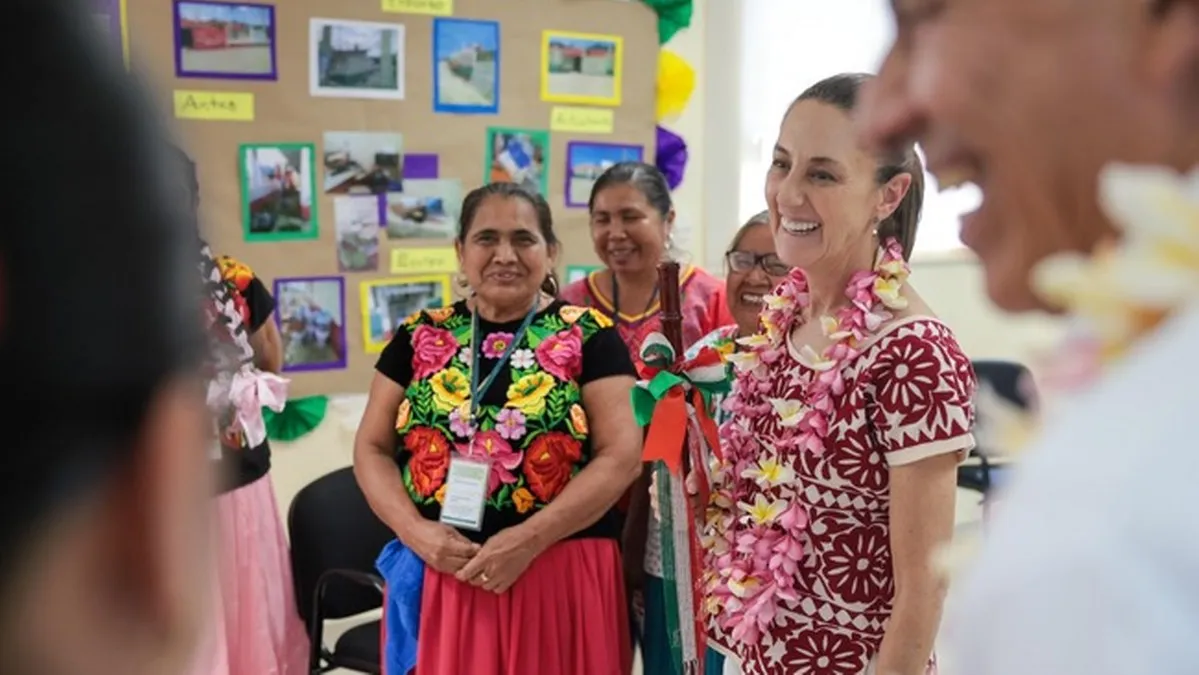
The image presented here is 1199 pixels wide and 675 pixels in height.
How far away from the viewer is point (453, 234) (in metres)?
2.90

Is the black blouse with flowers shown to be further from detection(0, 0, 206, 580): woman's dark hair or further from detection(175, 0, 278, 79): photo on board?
detection(0, 0, 206, 580): woman's dark hair

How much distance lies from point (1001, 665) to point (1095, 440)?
0.21 feet

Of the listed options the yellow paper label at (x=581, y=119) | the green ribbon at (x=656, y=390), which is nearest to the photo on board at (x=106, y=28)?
the green ribbon at (x=656, y=390)

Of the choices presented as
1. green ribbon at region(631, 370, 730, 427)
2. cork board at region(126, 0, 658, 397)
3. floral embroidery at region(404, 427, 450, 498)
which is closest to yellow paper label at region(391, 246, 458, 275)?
cork board at region(126, 0, 658, 397)

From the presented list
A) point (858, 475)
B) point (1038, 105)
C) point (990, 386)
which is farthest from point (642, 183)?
point (1038, 105)

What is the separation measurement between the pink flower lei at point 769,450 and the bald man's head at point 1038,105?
94cm

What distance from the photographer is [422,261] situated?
113 inches

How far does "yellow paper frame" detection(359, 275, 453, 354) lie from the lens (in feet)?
9.31

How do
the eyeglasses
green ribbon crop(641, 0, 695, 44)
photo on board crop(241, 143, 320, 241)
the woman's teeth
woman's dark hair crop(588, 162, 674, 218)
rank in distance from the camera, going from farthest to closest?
green ribbon crop(641, 0, 695, 44) → photo on board crop(241, 143, 320, 241) → woman's dark hair crop(588, 162, 674, 218) → the eyeglasses → the woman's teeth

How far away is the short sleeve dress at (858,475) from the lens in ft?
4.08

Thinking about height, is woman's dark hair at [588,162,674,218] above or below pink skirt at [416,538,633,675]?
above

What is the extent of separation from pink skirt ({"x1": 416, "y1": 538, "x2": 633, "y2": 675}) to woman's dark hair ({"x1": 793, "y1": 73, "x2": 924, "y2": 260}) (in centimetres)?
81

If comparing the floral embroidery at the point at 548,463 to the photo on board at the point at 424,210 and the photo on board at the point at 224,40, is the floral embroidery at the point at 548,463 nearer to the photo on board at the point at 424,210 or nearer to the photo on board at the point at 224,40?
the photo on board at the point at 424,210

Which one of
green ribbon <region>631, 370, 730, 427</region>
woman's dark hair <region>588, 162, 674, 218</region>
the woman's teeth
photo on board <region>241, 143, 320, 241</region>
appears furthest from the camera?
photo on board <region>241, 143, 320, 241</region>
